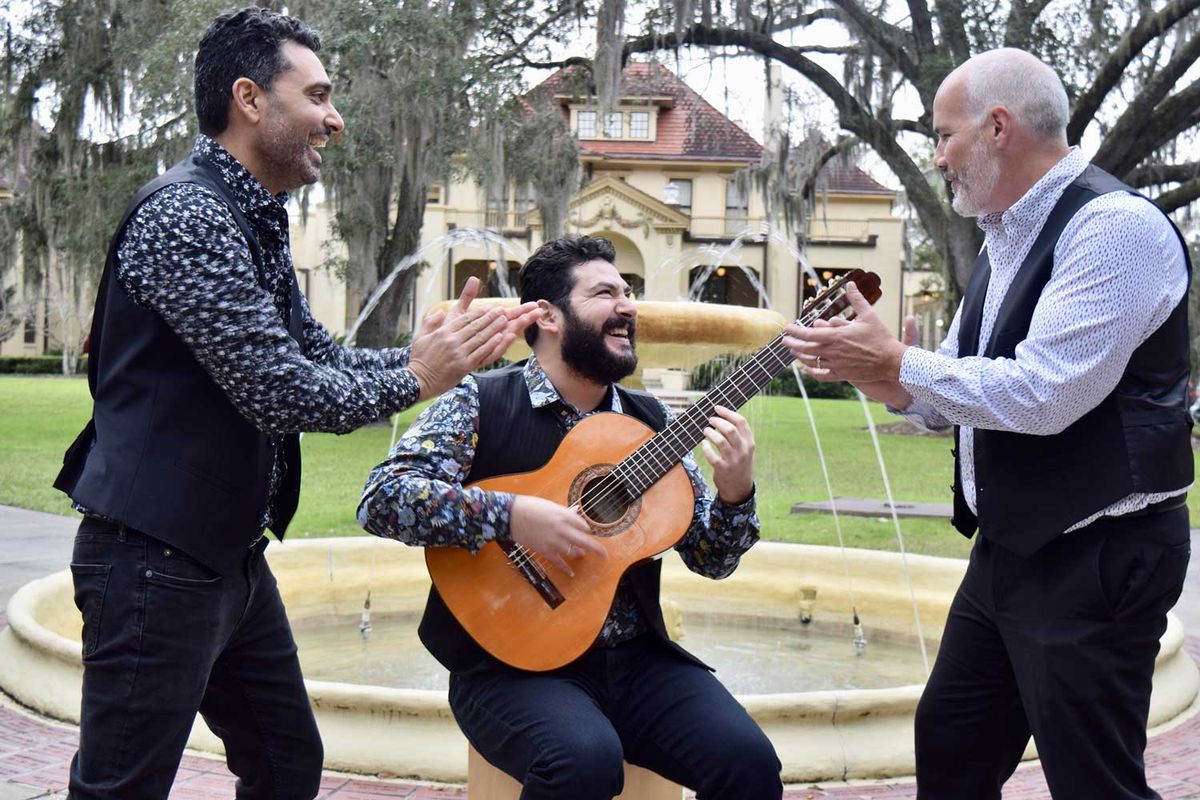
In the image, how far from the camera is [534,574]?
3.23 metres

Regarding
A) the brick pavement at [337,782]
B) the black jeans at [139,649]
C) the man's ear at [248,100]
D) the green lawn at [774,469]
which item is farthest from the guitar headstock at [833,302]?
the green lawn at [774,469]

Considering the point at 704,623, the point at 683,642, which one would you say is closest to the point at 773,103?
the point at 704,623

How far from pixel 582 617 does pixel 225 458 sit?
3.42ft

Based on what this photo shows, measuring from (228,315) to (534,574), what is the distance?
43.9 inches

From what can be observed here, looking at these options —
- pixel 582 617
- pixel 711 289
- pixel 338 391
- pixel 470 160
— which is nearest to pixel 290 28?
pixel 338 391

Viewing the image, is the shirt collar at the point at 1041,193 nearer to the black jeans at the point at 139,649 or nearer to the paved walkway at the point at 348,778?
the black jeans at the point at 139,649

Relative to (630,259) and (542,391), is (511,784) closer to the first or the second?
(542,391)

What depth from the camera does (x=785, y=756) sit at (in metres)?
4.41

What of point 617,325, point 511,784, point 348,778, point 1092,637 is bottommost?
point 348,778

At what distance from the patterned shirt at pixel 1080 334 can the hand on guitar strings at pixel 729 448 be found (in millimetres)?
537

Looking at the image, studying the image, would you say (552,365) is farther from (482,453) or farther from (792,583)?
(792,583)

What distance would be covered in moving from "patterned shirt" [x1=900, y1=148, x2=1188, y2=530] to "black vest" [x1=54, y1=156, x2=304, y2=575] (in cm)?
153

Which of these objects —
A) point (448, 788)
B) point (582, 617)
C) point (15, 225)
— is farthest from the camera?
point (15, 225)

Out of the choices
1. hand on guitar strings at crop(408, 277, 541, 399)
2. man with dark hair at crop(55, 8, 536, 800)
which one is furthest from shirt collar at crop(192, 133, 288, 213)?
hand on guitar strings at crop(408, 277, 541, 399)
